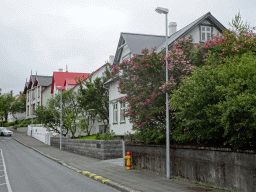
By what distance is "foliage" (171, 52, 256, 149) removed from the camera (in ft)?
25.6

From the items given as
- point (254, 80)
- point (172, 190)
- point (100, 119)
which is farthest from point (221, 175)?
point (100, 119)

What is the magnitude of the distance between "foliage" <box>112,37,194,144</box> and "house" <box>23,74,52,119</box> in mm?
56324

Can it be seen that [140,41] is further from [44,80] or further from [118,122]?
[44,80]

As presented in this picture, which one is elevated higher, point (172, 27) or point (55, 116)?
point (172, 27)

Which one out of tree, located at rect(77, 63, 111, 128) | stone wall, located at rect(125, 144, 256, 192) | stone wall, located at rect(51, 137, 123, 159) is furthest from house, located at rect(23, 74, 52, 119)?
stone wall, located at rect(125, 144, 256, 192)

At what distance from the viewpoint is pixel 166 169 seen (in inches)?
506

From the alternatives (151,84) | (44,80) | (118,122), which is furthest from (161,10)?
(44,80)

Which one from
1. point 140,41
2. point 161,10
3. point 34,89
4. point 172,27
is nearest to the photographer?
point 161,10

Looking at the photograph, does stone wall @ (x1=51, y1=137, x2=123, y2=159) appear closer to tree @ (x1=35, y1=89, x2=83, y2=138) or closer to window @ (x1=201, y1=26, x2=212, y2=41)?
A: tree @ (x1=35, y1=89, x2=83, y2=138)

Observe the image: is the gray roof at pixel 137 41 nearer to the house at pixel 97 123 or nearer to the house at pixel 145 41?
the house at pixel 145 41

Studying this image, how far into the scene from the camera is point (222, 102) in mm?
8898

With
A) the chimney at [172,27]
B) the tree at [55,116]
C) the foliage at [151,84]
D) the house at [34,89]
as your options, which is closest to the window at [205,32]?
the chimney at [172,27]

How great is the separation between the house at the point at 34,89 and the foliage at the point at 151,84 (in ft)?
185

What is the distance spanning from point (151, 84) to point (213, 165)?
4.72 m
